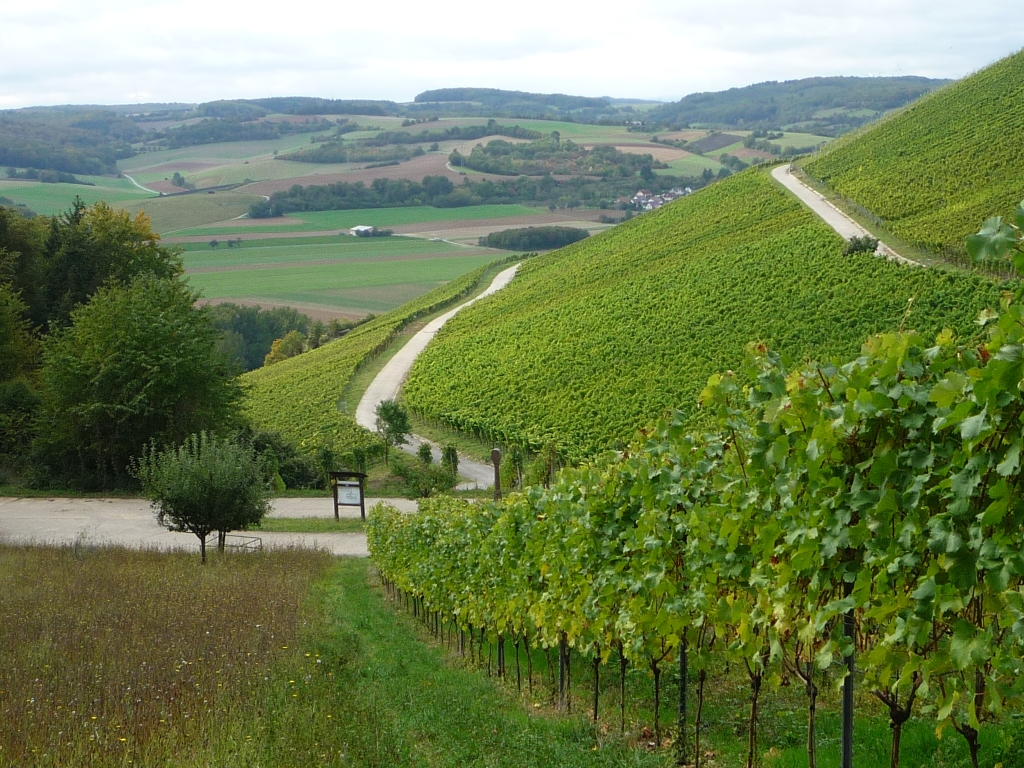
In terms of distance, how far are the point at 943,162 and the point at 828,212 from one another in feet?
24.1

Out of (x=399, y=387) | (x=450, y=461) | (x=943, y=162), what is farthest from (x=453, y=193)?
(x=450, y=461)

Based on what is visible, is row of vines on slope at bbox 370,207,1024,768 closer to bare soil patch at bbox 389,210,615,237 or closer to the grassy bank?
the grassy bank

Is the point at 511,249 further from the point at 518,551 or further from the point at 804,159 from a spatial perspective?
the point at 518,551

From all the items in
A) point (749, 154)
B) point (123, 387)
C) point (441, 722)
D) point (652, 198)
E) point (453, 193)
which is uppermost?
point (749, 154)

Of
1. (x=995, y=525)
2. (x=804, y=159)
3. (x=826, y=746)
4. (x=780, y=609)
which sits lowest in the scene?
(x=826, y=746)

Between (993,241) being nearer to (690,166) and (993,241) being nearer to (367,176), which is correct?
(690,166)

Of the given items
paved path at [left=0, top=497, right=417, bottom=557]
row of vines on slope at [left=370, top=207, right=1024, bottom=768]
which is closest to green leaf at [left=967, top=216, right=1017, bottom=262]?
row of vines on slope at [left=370, top=207, right=1024, bottom=768]

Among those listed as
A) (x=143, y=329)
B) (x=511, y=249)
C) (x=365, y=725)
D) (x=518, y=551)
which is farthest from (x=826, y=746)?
(x=511, y=249)

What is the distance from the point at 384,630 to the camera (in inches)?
575

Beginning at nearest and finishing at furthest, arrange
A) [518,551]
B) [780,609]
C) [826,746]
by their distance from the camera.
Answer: [780,609] → [826,746] → [518,551]

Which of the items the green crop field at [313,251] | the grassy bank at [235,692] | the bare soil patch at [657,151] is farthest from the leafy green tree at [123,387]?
the bare soil patch at [657,151]

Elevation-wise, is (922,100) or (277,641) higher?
(922,100)

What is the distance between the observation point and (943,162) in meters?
56.9

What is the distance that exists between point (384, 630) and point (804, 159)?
237ft
